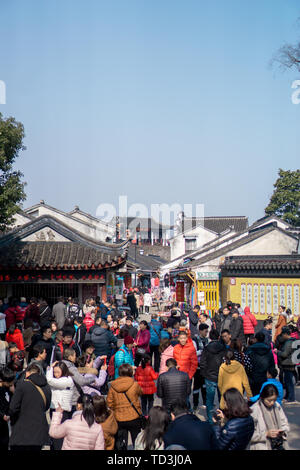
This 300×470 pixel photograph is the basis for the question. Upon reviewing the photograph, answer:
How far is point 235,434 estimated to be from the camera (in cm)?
595

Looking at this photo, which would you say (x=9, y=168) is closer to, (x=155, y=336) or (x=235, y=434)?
(x=155, y=336)

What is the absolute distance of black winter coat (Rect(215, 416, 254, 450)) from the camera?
5.92 metres

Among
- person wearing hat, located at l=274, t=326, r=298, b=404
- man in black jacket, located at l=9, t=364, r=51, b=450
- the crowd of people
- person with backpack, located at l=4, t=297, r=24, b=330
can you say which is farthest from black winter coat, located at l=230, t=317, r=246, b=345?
man in black jacket, located at l=9, t=364, r=51, b=450

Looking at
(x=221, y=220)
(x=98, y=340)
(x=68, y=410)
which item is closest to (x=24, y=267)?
(x=98, y=340)

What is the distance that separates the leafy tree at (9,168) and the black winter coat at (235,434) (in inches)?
576

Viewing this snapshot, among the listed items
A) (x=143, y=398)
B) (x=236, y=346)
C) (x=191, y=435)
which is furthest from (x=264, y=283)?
(x=191, y=435)

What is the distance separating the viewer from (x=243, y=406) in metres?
6.07

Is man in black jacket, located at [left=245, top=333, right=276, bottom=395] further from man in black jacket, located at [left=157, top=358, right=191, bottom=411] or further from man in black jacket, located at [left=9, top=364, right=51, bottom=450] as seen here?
man in black jacket, located at [left=9, top=364, right=51, bottom=450]

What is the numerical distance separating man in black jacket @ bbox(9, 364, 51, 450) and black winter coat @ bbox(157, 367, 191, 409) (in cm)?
210

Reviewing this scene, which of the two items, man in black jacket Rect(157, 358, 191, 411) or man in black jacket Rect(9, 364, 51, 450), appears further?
man in black jacket Rect(157, 358, 191, 411)

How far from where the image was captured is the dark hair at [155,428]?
5.78 m

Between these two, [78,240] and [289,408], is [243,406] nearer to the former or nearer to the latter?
[289,408]

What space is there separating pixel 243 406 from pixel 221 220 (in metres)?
59.6

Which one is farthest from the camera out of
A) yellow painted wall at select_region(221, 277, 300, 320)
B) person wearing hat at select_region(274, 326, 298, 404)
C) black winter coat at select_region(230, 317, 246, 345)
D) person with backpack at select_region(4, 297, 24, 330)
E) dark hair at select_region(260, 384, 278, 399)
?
yellow painted wall at select_region(221, 277, 300, 320)
